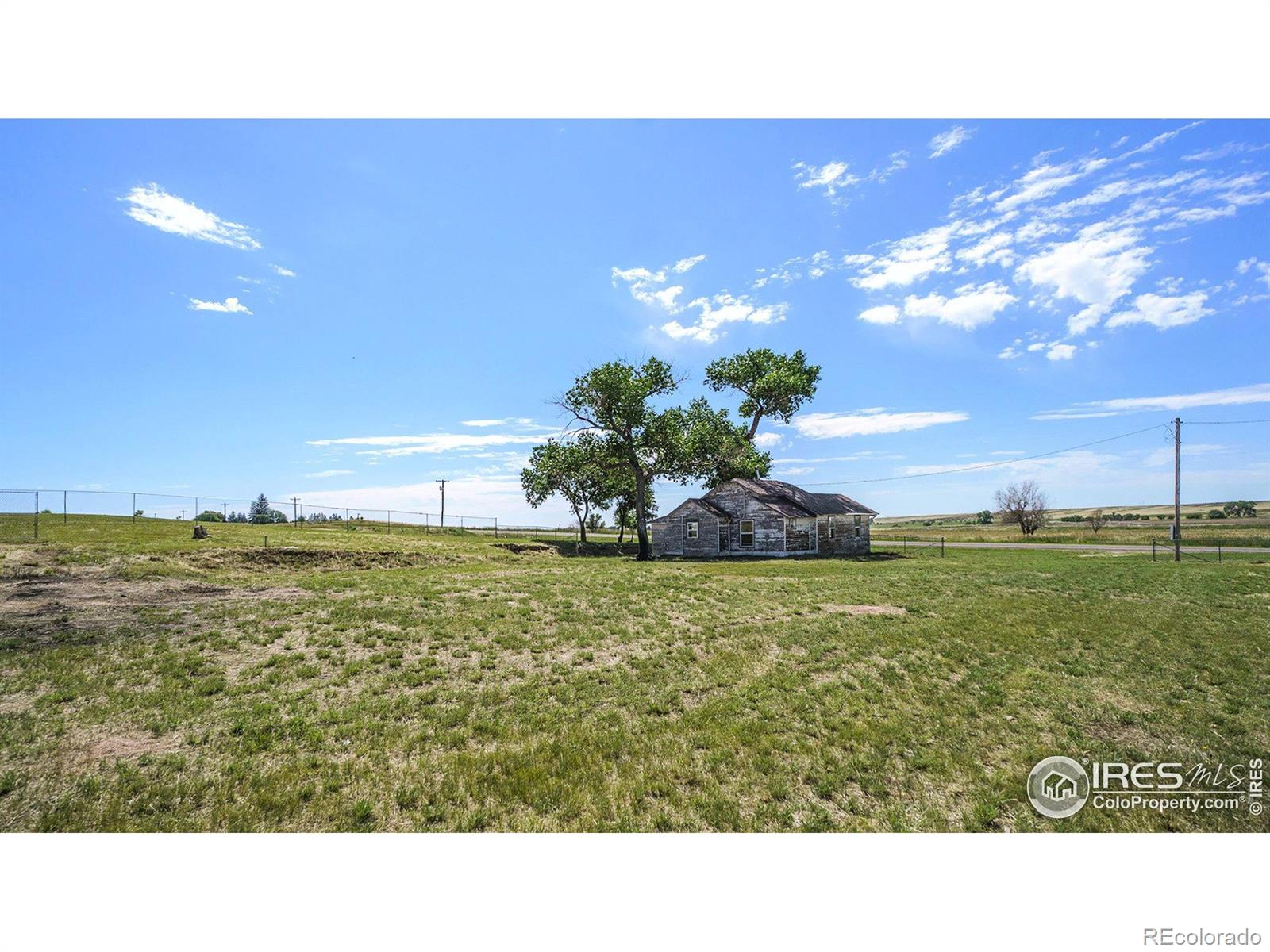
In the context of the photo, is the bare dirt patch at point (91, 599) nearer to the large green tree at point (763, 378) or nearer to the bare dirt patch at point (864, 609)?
the bare dirt patch at point (864, 609)

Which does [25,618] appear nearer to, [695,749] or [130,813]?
[130,813]

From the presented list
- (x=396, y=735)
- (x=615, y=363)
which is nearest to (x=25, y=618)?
(x=396, y=735)

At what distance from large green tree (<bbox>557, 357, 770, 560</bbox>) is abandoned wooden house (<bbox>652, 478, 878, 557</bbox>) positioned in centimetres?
281

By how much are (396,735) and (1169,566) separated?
3733 cm

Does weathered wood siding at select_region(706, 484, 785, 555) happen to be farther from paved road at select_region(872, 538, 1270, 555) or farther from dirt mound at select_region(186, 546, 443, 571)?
dirt mound at select_region(186, 546, 443, 571)

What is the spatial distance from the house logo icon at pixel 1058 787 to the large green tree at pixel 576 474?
37070mm

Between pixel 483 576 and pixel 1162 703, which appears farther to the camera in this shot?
pixel 483 576

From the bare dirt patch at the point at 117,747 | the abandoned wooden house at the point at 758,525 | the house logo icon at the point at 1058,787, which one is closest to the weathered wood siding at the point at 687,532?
the abandoned wooden house at the point at 758,525

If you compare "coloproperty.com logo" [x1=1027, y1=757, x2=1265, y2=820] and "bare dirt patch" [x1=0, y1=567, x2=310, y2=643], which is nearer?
"coloproperty.com logo" [x1=1027, y1=757, x2=1265, y2=820]

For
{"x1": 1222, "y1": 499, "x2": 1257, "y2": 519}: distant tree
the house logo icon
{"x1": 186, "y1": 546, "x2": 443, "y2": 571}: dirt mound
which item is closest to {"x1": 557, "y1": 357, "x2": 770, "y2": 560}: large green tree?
{"x1": 186, "y1": 546, "x2": 443, "y2": 571}: dirt mound

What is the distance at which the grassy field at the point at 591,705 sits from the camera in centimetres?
548

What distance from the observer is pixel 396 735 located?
691 centimetres

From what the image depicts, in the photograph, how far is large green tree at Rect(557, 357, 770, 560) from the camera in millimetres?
39906

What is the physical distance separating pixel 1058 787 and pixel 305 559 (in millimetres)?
32096
